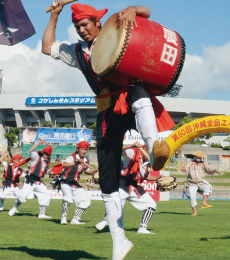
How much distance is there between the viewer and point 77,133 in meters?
80.6

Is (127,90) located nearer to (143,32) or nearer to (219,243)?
(143,32)

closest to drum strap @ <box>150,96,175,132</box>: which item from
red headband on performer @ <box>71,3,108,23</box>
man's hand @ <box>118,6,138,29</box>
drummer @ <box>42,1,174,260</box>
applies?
drummer @ <box>42,1,174,260</box>

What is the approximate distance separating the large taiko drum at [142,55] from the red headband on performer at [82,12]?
287mm

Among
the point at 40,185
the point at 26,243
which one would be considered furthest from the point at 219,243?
the point at 40,185

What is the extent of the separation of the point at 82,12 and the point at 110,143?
1.36 m

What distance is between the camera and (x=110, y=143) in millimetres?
5773

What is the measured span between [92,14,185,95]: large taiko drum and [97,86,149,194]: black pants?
1.50 feet

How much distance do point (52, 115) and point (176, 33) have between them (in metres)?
105

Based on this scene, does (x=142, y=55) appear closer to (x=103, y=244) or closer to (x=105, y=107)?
(x=105, y=107)

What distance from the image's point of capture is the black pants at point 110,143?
18.7 ft

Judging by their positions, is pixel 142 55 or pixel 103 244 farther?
pixel 103 244

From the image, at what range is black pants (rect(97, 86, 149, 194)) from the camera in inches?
224

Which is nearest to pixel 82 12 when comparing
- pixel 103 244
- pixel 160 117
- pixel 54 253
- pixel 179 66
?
pixel 179 66

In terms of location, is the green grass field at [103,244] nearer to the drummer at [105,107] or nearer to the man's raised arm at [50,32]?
the drummer at [105,107]
